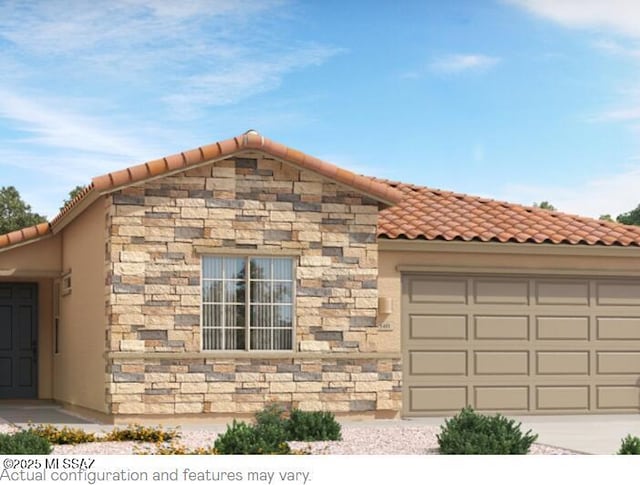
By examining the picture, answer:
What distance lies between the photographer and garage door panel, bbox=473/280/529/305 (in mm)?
20125

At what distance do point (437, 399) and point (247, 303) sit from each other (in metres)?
3.66

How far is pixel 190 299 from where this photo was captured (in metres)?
18.1

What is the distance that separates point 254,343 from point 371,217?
2708 mm

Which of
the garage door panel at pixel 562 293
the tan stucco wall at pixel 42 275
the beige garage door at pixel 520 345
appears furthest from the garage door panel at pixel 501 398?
the tan stucco wall at pixel 42 275

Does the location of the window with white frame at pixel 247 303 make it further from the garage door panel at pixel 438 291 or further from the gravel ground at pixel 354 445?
the garage door panel at pixel 438 291

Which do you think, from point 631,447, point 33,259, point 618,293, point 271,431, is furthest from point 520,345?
point 33,259

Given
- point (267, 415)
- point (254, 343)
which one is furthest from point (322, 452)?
point (254, 343)

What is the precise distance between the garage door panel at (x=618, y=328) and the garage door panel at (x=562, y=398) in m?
1.00

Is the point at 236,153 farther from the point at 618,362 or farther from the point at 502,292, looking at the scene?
the point at 618,362

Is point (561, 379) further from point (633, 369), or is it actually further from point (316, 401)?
point (316, 401)

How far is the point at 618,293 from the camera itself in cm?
2094

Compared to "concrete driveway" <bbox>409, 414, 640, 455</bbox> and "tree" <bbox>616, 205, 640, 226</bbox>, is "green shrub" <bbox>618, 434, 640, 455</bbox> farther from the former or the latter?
"tree" <bbox>616, 205, 640, 226</bbox>

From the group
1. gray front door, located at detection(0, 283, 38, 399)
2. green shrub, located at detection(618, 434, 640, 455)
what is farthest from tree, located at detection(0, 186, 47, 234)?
green shrub, located at detection(618, 434, 640, 455)

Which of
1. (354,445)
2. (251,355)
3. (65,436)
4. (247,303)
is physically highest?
(247,303)
